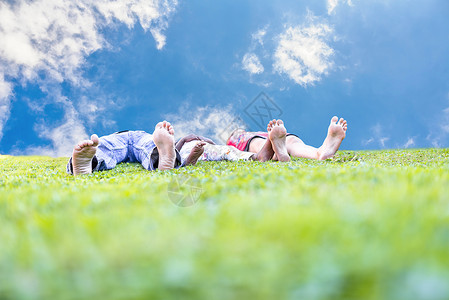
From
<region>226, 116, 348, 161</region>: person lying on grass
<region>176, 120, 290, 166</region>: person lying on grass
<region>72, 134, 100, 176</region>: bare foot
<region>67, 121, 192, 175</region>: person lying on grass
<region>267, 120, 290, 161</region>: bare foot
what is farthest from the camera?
<region>226, 116, 348, 161</region>: person lying on grass

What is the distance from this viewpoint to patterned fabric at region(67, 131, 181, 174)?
467cm

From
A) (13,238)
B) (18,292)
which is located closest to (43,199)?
(13,238)

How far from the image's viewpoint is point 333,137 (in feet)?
20.3

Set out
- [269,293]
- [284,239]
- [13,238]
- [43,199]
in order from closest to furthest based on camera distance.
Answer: [269,293] → [284,239] → [13,238] → [43,199]

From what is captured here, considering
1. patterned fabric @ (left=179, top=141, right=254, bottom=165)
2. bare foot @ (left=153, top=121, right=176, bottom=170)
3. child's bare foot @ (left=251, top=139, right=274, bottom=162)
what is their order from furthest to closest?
patterned fabric @ (left=179, top=141, right=254, bottom=165) → child's bare foot @ (left=251, top=139, right=274, bottom=162) → bare foot @ (left=153, top=121, right=176, bottom=170)

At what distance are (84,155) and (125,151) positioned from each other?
1.66 metres

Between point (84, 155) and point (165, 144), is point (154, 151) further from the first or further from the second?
point (84, 155)

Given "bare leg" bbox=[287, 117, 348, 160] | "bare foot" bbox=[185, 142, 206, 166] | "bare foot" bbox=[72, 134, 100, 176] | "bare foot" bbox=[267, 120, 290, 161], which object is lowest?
"bare foot" bbox=[72, 134, 100, 176]

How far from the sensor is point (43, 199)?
1856 mm

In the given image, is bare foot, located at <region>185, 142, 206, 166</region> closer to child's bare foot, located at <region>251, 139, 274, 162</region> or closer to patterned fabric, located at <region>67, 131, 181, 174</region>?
patterned fabric, located at <region>67, 131, 181, 174</region>

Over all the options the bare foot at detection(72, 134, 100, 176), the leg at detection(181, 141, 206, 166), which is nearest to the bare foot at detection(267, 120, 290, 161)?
the leg at detection(181, 141, 206, 166)

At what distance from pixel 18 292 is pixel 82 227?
0.37m

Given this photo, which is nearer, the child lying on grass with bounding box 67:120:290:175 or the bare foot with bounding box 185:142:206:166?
the child lying on grass with bounding box 67:120:290:175

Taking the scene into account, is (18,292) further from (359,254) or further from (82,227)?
(359,254)
